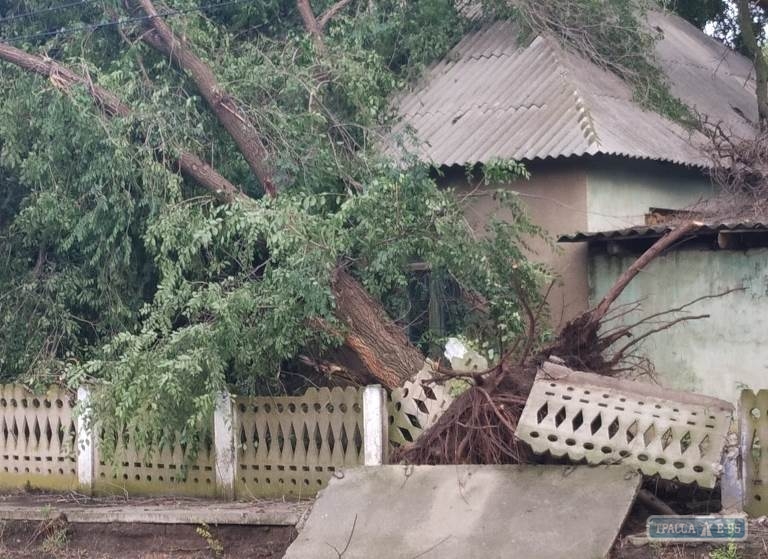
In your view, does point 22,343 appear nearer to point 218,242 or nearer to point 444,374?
point 218,242

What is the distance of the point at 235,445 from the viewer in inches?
351

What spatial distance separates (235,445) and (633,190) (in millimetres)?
5320

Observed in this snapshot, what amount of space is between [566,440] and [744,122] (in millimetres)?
9069

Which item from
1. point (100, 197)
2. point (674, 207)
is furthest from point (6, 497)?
point (674, 207)

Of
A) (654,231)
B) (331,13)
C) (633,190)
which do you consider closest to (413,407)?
(654,231)

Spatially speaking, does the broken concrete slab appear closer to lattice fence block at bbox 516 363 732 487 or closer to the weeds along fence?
lattice fence block at bbox 516 363 732 487

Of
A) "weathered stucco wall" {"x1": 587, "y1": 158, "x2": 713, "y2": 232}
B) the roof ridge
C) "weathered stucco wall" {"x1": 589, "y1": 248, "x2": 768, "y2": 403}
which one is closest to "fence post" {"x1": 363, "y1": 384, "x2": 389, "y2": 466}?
"weathered stucco wall" {"x1": 589, "y1": 248, "x2": 768, "y2": 403}

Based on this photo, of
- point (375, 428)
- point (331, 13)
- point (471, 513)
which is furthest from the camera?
point (331, 13)

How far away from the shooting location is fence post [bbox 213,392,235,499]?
29.1 ft

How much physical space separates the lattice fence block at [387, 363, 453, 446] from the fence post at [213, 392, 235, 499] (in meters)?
1.52

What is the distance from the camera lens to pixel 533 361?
7660mm

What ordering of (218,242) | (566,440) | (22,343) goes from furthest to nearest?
1. (22,343)
2. (218,242)
3. (566,440)

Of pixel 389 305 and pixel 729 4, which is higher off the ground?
pixel 729 4

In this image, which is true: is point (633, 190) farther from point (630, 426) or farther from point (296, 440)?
point (630, 426)
